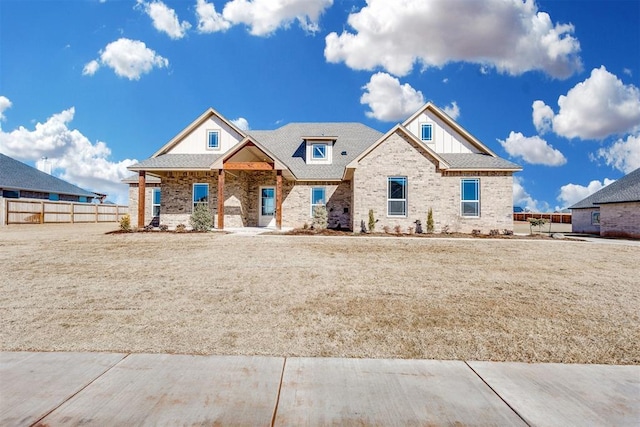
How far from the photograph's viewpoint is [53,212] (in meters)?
26.0

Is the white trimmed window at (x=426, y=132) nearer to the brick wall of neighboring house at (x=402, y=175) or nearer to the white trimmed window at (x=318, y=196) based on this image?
the brick wall of neighboring house at (x=402, y=175)

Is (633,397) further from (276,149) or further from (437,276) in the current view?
(276,149)

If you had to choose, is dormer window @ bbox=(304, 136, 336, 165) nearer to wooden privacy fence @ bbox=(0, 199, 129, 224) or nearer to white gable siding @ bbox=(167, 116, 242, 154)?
white gable siding @ bbox=(167, 116, 242, 154)

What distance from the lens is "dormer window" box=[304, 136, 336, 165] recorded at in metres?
21.0

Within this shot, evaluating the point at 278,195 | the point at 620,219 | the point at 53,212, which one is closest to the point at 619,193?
the point at 620,219

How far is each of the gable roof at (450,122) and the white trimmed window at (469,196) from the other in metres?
2.31

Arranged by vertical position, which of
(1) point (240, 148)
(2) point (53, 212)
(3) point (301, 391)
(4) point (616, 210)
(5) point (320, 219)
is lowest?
(3) point (301, 391)

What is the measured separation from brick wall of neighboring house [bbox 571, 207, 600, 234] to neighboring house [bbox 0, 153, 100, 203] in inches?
1959

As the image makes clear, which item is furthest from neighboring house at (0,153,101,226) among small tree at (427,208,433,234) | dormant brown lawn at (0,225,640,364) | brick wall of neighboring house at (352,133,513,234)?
small tree at (427,208,433,234)

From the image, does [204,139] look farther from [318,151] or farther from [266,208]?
[318,151]

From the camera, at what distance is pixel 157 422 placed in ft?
8.42

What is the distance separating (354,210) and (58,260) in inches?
487

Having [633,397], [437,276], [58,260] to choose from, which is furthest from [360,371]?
[58,260]

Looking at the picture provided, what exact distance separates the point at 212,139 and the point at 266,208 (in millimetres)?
5283
